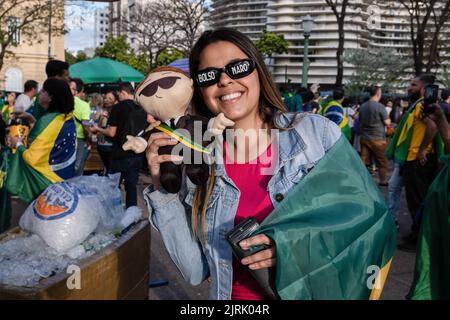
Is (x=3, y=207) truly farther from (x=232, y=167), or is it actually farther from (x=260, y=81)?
(x=260, y=81)

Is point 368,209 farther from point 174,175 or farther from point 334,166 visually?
point 174,175

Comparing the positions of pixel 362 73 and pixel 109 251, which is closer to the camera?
pixel 109 251

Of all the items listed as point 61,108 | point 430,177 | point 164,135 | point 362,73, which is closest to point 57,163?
point 61,108

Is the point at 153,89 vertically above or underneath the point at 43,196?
above

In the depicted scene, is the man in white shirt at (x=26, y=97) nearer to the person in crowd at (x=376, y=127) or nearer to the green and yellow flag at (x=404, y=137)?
the green and yellow flag at (x=404, y=137)

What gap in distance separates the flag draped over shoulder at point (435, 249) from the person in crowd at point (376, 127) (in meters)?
7.41

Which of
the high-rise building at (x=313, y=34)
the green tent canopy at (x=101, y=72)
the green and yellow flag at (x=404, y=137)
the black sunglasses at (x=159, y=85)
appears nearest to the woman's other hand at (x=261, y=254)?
the black sunglasses at (x=159, y=85)

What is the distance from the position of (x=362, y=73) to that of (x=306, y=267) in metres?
65.8

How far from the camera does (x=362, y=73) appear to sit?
63.8 meters

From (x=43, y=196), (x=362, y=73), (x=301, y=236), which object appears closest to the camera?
(x=301, y=236)

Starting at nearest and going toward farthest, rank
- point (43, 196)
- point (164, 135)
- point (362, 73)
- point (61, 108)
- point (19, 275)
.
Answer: point (164, 135)
point (19, 275)
point (43, 196)
point (61, 108)
point (362, 73)

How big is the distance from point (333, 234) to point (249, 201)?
39cm

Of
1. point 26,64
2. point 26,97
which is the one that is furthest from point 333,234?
point 26,64

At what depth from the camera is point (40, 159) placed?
4.12m
